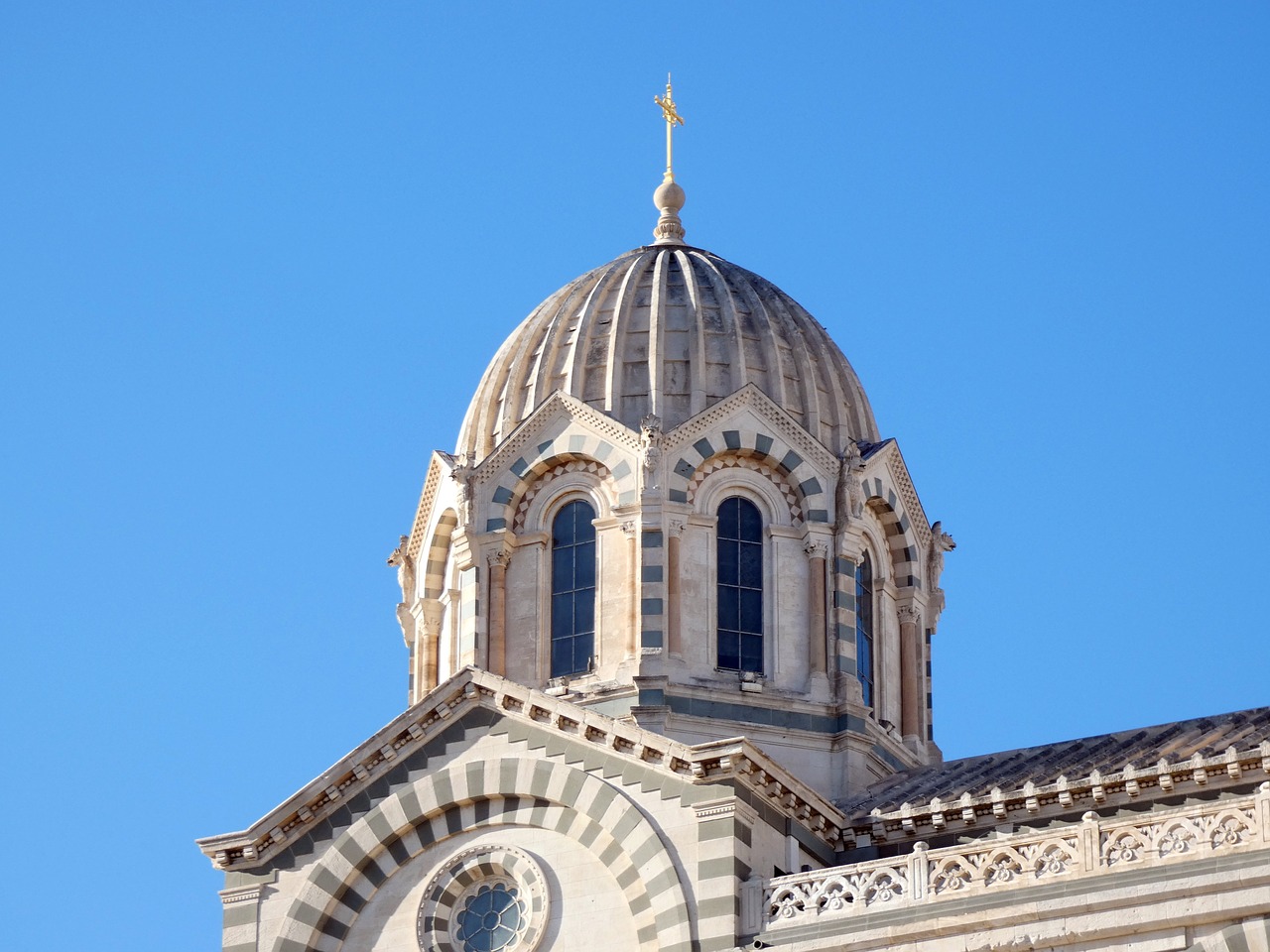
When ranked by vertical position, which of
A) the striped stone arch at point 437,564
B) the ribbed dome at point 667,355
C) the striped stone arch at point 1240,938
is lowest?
the striped stone arch at point 1240,938

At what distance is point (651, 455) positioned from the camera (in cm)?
5269

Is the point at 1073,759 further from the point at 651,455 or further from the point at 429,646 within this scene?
the point at 429,646

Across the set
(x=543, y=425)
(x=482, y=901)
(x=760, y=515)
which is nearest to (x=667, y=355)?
(x=543, y=425)

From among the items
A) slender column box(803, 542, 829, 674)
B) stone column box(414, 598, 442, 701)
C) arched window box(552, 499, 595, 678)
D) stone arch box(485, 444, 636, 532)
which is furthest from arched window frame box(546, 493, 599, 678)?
slender column box(803, 542, 829, 674)

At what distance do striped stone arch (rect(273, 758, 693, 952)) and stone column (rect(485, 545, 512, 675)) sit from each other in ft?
16.9

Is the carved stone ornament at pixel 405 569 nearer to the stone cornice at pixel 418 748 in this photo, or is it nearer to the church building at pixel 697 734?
the church building at pixel 697 734

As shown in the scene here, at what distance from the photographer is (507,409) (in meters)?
55.4

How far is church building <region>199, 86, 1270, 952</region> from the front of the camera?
1716 inches

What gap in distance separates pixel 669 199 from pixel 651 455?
772 centimetres

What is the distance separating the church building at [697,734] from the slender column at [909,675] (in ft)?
0.20

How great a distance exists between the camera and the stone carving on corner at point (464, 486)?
5400 cm

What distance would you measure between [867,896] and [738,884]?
1.87m

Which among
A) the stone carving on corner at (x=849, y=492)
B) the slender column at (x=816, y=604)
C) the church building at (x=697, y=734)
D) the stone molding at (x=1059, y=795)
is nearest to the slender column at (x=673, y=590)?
the church building at (x=697, y=734)

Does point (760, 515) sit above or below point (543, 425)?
below
